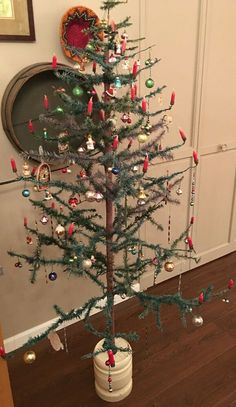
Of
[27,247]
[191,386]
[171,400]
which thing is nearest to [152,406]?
[171,400]

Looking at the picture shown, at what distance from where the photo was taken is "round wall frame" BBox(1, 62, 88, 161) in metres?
1.50

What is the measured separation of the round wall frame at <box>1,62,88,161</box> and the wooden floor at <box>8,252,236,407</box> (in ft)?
4.03

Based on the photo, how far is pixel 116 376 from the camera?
160 cm

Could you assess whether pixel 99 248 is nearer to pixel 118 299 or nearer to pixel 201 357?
pixel 118 299

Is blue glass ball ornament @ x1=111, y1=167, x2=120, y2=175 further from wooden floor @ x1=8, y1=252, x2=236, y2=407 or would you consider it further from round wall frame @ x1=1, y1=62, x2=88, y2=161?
A: wooden floor @ x1=8, y1=252, x2=236, y2=407

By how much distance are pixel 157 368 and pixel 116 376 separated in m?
0.35

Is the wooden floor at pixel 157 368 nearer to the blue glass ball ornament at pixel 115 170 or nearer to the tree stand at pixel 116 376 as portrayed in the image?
the tree stand at pixel 116 376

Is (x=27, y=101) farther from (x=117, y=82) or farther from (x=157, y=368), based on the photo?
(x=157, y=368)

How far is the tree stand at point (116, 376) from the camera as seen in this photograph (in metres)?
1.59

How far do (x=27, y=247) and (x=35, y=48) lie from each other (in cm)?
103

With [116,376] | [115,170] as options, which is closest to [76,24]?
[115,170]

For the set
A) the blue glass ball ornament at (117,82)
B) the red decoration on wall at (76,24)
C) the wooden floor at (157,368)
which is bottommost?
the wooden floor at (157,368)

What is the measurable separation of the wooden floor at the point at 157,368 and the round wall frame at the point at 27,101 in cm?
123

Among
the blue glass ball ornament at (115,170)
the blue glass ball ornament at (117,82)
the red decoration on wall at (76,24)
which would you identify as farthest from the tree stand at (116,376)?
the red decoration on wall at (76,24)
